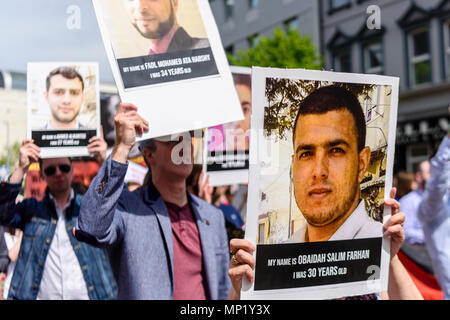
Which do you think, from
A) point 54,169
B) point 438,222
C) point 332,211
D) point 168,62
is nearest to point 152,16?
point 168,62

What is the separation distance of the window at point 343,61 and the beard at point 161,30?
56.9 feet

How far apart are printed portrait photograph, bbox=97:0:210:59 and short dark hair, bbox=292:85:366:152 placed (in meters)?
0.67

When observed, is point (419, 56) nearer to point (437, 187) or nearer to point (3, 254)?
point (437, 187)

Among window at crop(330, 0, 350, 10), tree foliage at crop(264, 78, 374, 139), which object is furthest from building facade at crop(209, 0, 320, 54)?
tree foliage at crop(264, 78, 374, 139)

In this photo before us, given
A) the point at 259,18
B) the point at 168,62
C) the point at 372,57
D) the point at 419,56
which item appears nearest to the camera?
the point at 168,62

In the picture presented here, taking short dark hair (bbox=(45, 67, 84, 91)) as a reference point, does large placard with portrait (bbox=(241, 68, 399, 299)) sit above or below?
below

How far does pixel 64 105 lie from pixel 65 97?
0.13ft

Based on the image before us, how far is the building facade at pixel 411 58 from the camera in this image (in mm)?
16328

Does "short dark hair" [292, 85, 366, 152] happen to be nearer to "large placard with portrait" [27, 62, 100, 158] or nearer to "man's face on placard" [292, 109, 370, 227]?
"man's face on placard" [292, 109, 370, 227]

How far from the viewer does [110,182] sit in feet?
6.79

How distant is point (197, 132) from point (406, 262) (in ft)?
9.45

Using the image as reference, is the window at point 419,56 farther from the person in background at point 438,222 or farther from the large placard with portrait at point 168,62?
the large placard with portrait at point 168,62

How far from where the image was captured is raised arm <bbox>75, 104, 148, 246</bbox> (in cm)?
206

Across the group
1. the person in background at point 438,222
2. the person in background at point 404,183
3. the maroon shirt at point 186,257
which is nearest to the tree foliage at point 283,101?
the maroon shirt at point 186,257
